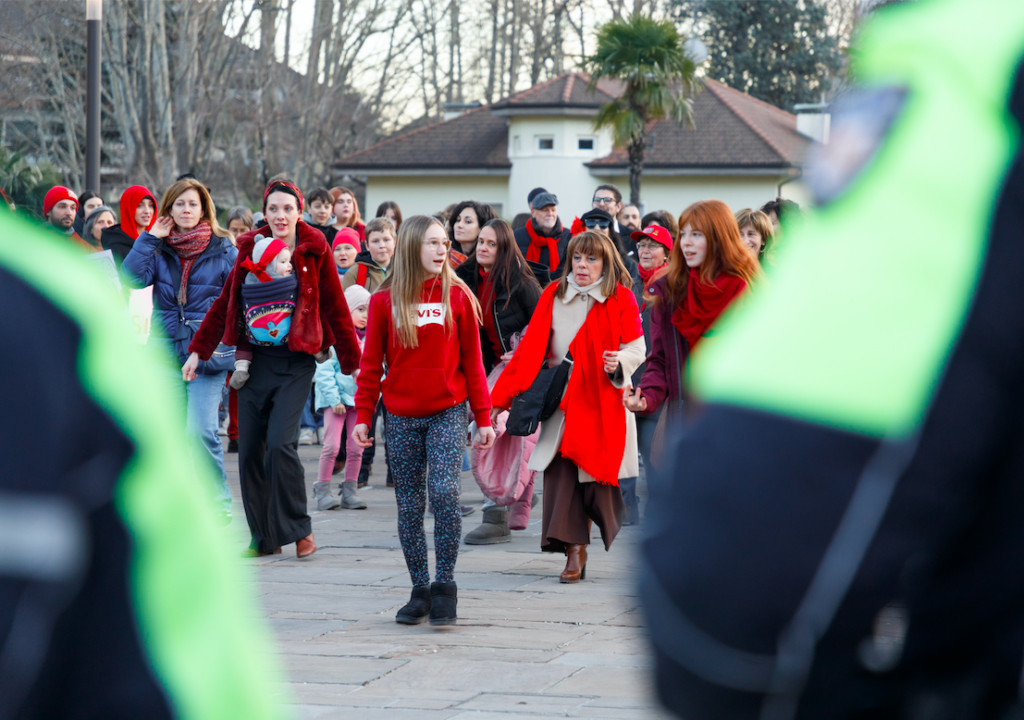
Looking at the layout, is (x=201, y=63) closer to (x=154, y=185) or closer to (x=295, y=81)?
(x=154, y=185)

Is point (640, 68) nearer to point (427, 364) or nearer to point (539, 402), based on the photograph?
point (539, 402)

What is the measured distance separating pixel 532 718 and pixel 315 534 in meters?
4.01

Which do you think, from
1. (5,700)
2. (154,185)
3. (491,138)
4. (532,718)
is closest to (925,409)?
(5,700)

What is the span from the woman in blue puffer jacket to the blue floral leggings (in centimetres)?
249

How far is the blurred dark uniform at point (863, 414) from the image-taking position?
0.77 meters

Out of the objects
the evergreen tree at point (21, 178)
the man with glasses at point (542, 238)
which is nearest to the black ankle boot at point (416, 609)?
the man with glasses at point (542, 238)

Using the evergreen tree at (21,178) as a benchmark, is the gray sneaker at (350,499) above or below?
below

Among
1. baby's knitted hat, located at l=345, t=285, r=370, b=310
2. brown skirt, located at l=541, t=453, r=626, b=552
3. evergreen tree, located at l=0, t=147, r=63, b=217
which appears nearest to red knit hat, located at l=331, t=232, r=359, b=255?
baby's knitted hat, located at l=345, t=285, r=370, b=310

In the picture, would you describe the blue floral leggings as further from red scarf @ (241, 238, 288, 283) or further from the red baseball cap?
the red baseball cap

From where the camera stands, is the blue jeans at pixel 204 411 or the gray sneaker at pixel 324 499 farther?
the gray sneaker at pixel 324 499

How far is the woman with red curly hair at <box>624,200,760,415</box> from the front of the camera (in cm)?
623

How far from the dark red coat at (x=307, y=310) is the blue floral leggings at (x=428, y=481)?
1.49 metres

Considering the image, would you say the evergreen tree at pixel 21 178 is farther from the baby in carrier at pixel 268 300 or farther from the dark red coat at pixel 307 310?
the baby in carrier at pixel 268 300

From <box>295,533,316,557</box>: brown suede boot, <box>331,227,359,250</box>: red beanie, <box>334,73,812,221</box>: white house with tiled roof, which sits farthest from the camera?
<box>334,73,812,221</box>: white house with tiled roof
